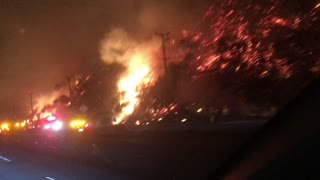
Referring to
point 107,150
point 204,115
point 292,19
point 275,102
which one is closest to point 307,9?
point 292,19

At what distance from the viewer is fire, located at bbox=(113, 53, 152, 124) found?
5700cm

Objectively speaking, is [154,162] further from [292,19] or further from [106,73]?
[106,73]

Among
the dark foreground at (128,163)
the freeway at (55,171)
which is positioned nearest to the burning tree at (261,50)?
the dark foreground at (128,163)

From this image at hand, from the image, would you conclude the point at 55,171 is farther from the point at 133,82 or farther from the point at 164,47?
the point at 133,82

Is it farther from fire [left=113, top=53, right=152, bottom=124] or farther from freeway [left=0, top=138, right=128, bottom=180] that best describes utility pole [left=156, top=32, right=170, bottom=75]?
freeway [left=0, top=138, right=128, bottom=180]

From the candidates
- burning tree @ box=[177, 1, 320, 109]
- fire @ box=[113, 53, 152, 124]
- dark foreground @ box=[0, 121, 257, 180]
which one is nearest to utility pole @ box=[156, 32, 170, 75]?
fire @ box=[113, 53, 152, 124]

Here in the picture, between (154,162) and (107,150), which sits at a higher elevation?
(107,150)

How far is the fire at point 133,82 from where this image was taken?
57000 mm

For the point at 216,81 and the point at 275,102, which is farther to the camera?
the point at 216,81

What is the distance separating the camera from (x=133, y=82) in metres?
61.7

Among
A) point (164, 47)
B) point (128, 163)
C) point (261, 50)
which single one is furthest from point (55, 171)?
point (164, 47)

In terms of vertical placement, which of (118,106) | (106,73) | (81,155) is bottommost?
(81,155)

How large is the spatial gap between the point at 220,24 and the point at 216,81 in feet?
10.2

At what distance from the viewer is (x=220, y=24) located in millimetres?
24469
